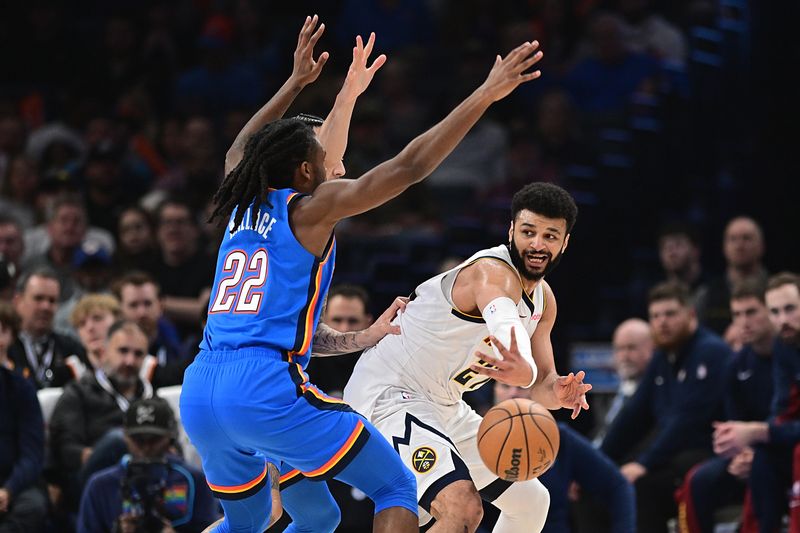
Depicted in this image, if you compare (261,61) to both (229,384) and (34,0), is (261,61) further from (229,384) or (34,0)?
(229,384)

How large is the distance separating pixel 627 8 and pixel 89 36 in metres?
6.21

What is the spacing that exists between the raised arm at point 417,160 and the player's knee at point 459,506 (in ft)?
4.96

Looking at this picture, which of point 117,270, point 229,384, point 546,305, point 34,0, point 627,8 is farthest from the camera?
point 34,0

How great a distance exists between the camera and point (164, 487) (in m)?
8.20

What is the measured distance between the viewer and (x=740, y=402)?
938cm

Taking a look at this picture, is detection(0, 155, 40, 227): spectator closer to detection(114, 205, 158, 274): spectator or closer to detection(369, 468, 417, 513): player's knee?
detection(114, 205, 158, 274): spectator

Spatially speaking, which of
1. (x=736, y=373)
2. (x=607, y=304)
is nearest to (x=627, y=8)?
(x=607, y=304)

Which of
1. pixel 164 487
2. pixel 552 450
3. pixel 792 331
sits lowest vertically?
pixel 164 487

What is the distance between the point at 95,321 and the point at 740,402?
478 centimetres

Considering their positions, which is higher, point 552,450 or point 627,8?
point 627,8

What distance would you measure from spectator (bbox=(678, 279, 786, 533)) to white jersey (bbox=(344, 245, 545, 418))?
282 centimetres

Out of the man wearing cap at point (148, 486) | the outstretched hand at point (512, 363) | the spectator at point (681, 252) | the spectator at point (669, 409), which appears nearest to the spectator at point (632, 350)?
the spectator at point (669, 409)

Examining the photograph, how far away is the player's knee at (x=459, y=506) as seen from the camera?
6.17 m

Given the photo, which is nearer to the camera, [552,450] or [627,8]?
[552,450]
